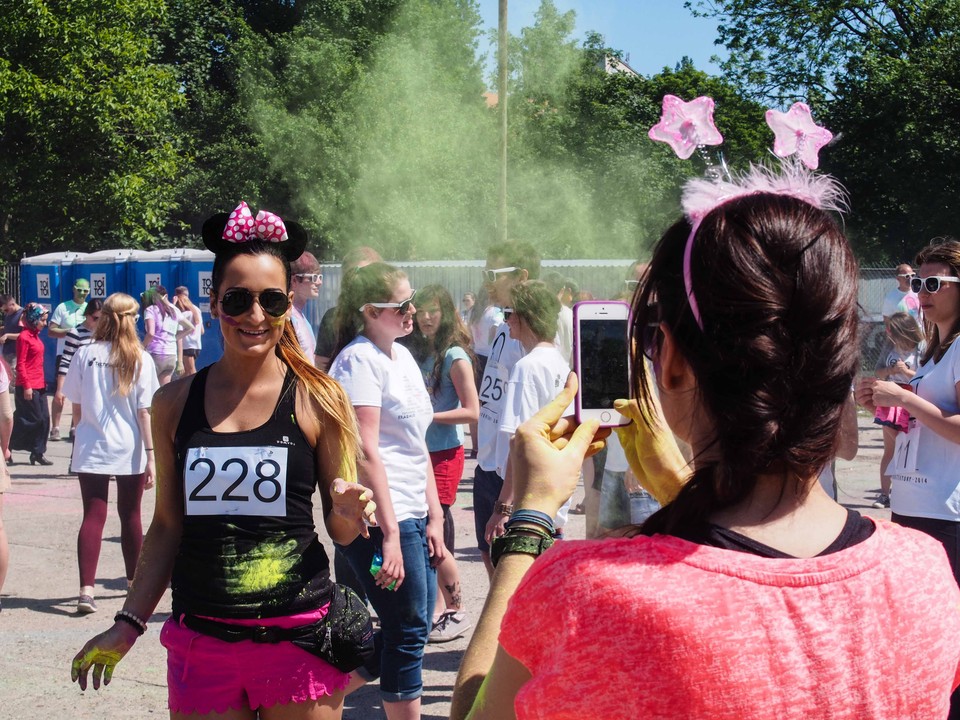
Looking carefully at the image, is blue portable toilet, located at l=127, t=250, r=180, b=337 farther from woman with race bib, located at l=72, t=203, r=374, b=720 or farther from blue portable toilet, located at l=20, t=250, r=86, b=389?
woman with race bib, located at l=72, t=203, r=374, b=720

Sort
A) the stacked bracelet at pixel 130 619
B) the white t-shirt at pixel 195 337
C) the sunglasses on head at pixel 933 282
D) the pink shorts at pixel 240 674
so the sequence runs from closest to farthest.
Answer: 1. the pink shorts at pixel 240 674
2. the stacked bracelet at pixel 130 619
3. the sunglasses on head at pixel 933 282
4. the white t-shirt at pixel 195 337

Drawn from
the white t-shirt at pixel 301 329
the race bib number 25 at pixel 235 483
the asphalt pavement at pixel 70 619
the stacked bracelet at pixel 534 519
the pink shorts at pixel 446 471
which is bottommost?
the asphalt pavement at pixel 70 619

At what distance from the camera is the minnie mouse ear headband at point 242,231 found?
2986mm

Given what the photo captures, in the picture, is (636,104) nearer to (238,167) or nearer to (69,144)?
(238,167)

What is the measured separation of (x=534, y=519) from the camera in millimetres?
1493

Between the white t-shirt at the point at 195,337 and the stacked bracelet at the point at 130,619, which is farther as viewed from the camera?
the white t-shirt at the point at 195,337

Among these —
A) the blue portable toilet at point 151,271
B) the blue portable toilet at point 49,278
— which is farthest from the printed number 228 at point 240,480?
the blue portable toilet at point 49,278

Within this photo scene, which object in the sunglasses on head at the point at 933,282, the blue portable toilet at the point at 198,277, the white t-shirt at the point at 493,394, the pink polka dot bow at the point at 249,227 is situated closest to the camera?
the pink polka dot bow at the point at 249,227

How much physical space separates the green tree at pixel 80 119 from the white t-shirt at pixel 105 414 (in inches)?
695

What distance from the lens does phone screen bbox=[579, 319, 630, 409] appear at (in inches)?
69.5

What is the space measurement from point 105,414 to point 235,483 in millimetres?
3967

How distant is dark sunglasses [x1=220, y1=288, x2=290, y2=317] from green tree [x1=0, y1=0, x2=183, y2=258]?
2141 cm

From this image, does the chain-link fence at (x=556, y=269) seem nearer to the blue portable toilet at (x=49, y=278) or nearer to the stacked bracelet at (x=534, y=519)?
the blue portable toilet at (x=49, y=278)

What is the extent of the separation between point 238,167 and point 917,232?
1994 centimetres
